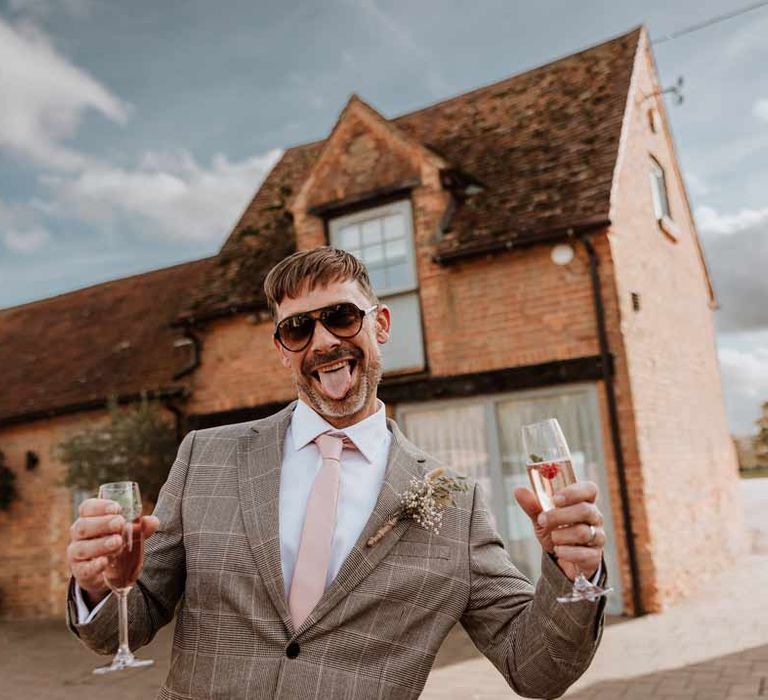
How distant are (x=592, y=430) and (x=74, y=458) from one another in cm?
791

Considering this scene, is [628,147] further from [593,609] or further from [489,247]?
[593,609]

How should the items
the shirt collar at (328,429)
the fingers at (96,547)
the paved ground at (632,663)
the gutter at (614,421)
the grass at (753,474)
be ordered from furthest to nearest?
the grass at (753,474) → the gutter at (614,421) → the paved ground at (632,663) → the shirt collar at (328,429) → the fingers at (96,547)

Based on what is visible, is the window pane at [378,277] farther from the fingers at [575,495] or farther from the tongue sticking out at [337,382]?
the fingers at [575,495]

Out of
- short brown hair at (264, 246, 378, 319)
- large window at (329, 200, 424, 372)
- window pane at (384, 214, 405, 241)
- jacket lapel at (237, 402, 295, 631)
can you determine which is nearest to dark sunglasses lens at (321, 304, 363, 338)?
short brown hair at (264, 246, 378, 319)

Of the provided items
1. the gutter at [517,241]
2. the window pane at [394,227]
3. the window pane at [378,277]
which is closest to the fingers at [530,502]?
the gutter at [517,241]

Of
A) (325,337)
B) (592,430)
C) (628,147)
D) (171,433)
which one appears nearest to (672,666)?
(592,430)

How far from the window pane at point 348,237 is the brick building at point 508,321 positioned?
0.04 metres

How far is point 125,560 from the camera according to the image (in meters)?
1.99

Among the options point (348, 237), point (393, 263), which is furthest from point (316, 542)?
point (348, 237)

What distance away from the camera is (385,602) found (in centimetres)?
223

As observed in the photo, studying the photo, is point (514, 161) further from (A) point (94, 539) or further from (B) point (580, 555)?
(A) point (94, 539)

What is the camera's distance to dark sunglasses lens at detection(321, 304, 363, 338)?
8.38ft

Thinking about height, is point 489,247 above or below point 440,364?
above

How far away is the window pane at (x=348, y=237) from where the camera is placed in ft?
37.2
